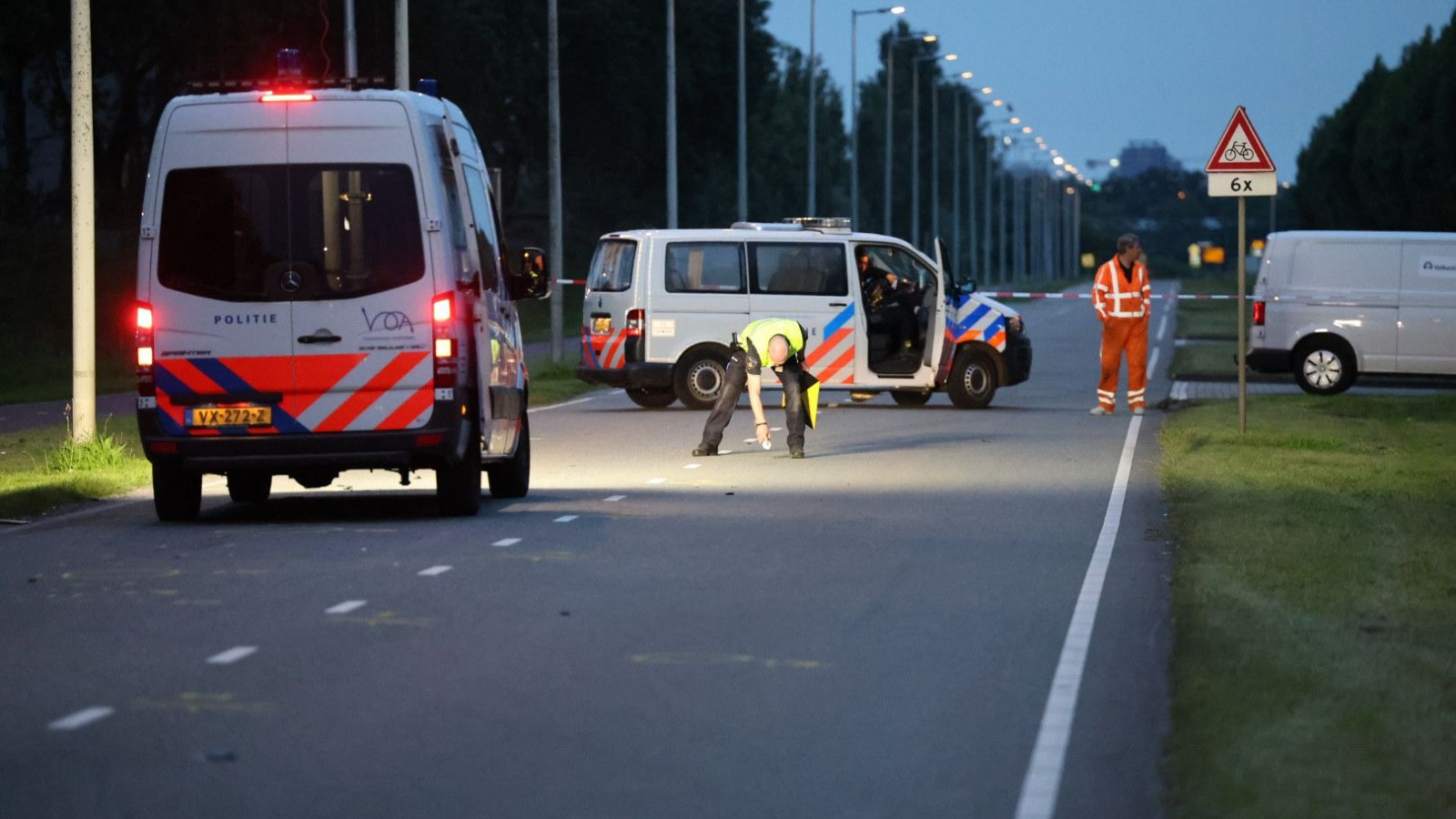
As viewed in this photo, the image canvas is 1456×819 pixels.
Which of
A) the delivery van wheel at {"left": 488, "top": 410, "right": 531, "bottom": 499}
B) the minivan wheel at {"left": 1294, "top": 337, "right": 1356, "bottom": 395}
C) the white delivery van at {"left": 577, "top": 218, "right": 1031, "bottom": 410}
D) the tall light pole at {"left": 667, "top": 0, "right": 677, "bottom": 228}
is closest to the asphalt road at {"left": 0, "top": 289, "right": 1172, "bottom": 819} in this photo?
the delivery van wheel at {"left": 488, "top": 410, "right": 531, "bottom": 499}

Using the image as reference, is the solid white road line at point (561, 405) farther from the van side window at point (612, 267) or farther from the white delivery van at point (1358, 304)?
the white delivery van at point (1358, 304)

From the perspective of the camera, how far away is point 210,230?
1485 centimetres

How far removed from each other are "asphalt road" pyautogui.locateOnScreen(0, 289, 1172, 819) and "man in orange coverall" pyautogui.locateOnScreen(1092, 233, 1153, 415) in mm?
9099

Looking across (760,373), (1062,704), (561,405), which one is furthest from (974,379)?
(1062,704)

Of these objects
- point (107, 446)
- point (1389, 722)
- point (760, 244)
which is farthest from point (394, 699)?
point (760, 244)

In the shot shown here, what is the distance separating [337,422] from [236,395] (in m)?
0.61

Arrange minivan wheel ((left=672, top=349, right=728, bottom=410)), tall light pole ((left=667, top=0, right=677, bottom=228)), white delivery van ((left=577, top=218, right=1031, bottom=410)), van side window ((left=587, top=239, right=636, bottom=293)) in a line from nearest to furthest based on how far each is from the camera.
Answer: white delivery van ((left=577, top=218, right=1031, bottom=410)) → minivan wheel ((left=672, top=349, right=728, bottom=410)) → van side window ((left=587, top=239, right=636, bottom=293)) → tall light pole ((left=667, top=0, right=677, bottom=228))

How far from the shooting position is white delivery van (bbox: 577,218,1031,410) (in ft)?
87.7

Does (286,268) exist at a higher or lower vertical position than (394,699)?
higher

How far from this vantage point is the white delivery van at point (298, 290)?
1473 cm

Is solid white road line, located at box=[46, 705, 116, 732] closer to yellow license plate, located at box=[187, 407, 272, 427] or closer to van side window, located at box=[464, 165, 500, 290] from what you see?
yellow license plate, located at box=[187, 407, 272, 427]

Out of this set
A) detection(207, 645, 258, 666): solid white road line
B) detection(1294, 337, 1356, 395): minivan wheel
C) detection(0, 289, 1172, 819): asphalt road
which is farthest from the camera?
detection(1294, 337, 1356, 395): minivan wheel

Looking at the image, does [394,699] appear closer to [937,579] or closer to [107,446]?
[937,579]

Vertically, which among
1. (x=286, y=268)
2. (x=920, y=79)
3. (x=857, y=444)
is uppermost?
(x=920, y=79)
